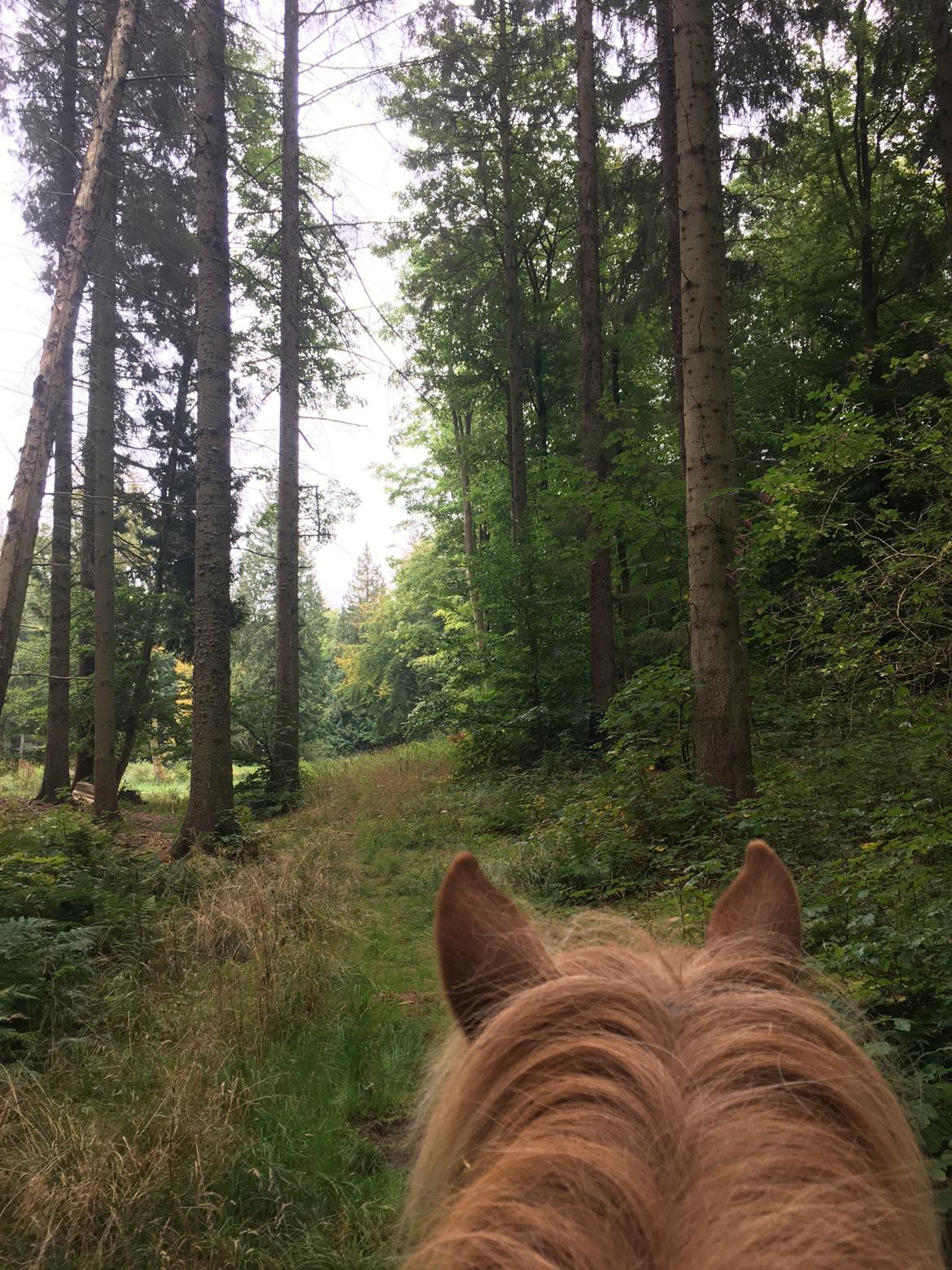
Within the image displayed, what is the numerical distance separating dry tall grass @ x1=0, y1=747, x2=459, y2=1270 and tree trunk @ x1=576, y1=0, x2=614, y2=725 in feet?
23.0

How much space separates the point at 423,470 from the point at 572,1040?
93.8 ft

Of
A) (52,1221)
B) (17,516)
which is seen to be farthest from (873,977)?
(17,516)

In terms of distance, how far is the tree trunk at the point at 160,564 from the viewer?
13156 millimetres

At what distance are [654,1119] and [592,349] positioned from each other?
12.8 m

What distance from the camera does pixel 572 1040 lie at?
32.8 inches

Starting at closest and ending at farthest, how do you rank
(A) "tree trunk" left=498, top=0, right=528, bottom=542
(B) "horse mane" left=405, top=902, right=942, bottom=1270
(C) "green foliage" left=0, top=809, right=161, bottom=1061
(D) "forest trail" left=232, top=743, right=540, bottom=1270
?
1. (B) "horse mane" left=405, top=902, right=942, bottom=1270
2. (D) "forest trail" left=232, top=743, right=540, bottom=1270
3. (C) "green foliage" left=0, top=809, right=161, bottom=1061
4. (A) "tree trunk" left=498, top=0, right=528, bottom=542

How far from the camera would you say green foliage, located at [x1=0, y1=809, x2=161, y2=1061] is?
3.73m

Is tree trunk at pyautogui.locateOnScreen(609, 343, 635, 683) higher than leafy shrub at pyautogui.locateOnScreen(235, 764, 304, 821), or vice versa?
tree trunk at pyautogui.locateOnScreen(609, 343, 635, 683)

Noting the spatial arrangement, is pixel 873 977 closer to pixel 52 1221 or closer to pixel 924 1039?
pixel 924 1039

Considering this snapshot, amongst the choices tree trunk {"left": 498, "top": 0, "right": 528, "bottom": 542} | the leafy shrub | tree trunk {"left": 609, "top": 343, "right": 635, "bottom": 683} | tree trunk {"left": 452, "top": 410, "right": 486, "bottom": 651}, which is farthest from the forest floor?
tree trunk {"left": 452, "top": 410, "right": 486, "bottom": 651}

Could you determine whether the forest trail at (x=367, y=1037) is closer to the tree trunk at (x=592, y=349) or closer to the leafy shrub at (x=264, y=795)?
the leafy shrub at (x=264, y=795)

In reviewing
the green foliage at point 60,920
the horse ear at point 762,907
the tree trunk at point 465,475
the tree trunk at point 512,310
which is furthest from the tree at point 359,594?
the horse ear at point 762,907

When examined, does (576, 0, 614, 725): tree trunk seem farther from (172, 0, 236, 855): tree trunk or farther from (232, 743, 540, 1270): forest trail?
(172, 0, 236, 855): tree trunk

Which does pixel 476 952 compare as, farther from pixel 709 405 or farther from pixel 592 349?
pixel 592 349
